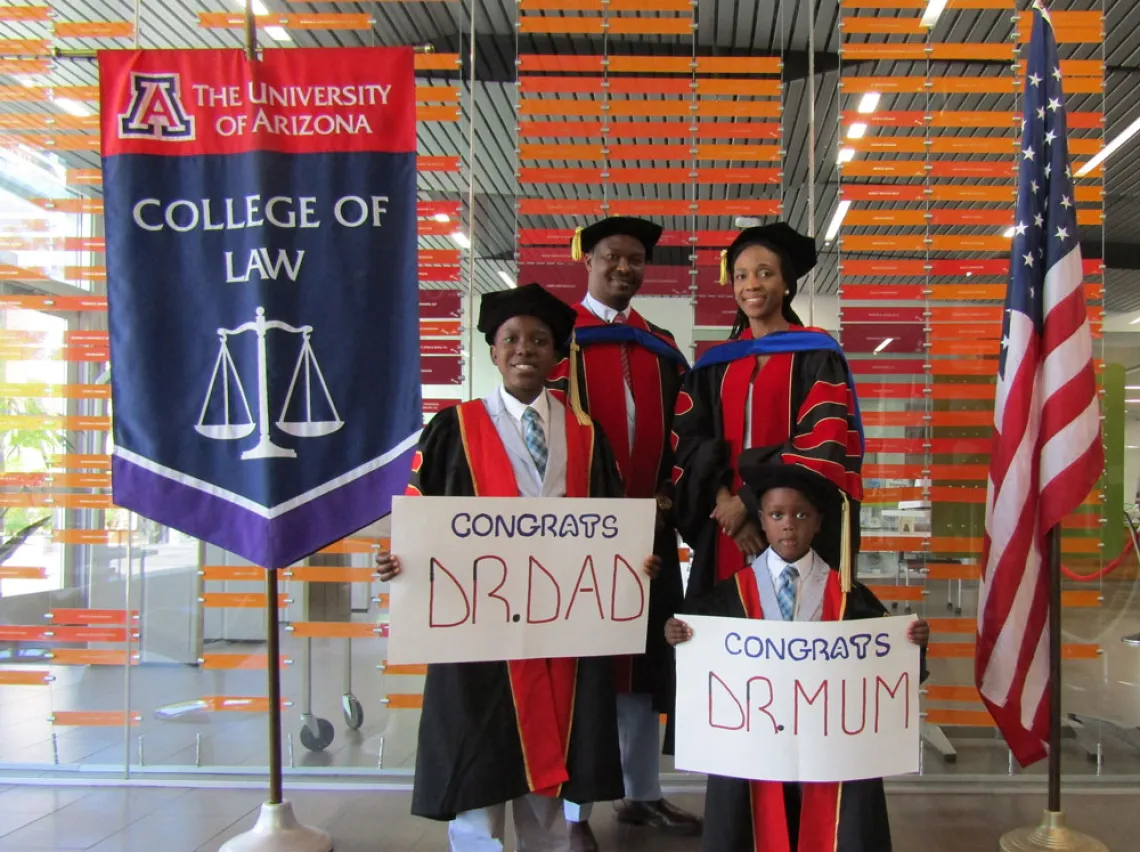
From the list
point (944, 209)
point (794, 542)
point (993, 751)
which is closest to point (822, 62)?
point (944, 209)

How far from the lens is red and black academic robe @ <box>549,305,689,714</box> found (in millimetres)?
2691

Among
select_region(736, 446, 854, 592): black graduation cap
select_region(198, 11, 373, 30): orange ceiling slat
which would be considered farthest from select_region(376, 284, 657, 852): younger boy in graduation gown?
select_region(198, 11, 373, 30): orange ceiling slat

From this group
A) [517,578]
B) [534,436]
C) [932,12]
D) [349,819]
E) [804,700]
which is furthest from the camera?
[932,12]

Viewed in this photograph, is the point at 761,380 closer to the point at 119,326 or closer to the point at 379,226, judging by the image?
the point at 379,226

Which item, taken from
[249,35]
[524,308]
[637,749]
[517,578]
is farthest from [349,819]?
[249,35]

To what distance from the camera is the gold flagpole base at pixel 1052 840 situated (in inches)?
104

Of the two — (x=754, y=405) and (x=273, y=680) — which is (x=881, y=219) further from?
(x=273, y=680)

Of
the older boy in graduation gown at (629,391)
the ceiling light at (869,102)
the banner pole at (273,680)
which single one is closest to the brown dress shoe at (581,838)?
the older boy in graduation gown at (629,391)

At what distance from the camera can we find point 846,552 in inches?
83.4

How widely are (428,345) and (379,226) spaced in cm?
115

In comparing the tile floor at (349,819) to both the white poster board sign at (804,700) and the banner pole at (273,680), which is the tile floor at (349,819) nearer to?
the banner pole at (273,680)

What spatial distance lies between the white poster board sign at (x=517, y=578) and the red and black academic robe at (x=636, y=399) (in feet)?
1.47

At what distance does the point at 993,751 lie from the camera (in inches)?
139

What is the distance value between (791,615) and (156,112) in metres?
2.36
